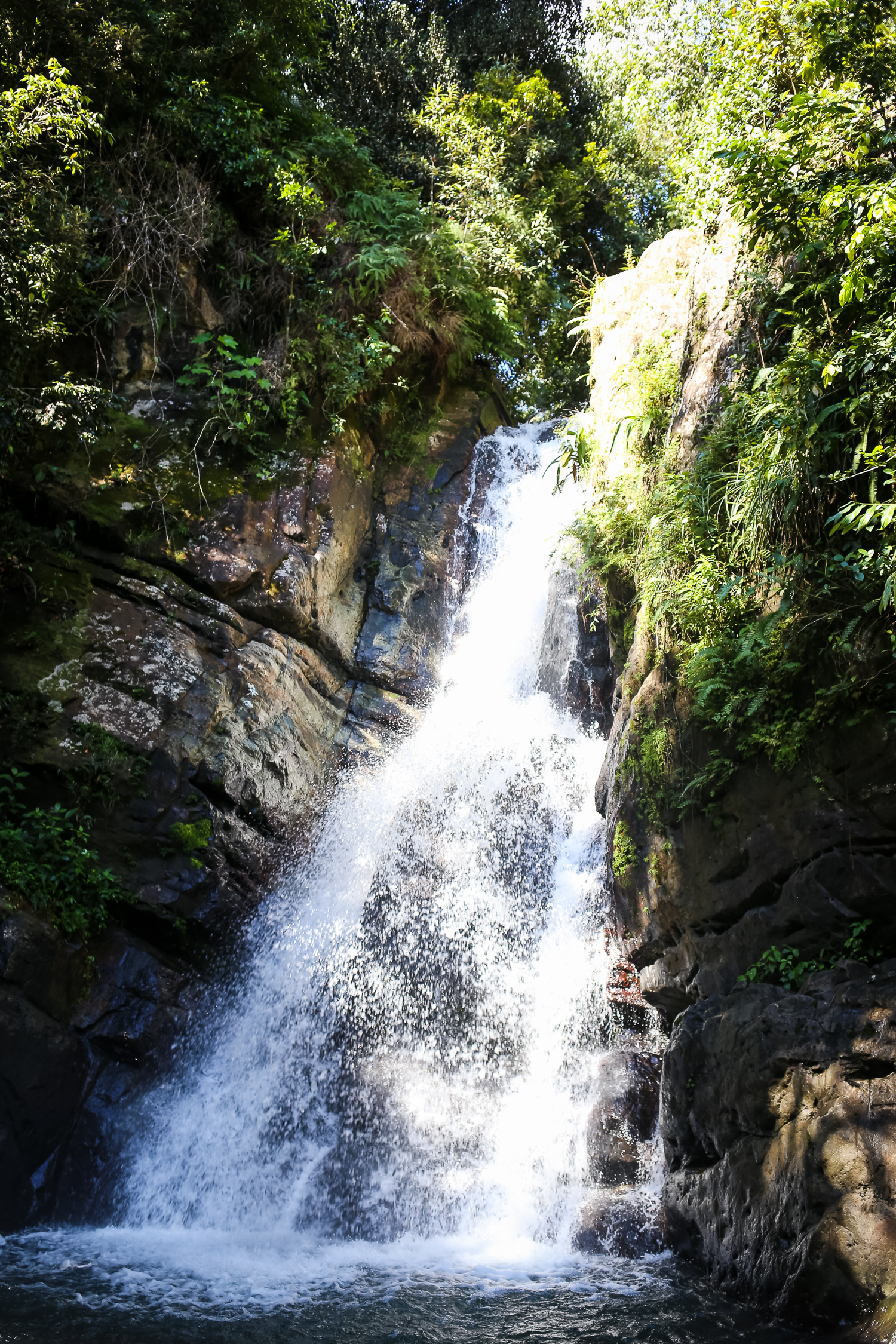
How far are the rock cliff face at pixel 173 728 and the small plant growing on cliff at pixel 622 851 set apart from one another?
355 centimetres

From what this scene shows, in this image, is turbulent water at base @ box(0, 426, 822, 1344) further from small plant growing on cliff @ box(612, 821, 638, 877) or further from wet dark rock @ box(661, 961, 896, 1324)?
small plant growing on cliff @ box(612, 821, 638, 877)

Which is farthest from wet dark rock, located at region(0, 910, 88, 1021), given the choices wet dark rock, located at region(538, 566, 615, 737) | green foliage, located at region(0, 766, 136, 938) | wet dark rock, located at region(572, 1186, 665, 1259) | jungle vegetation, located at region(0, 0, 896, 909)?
wet dark rock, located at region(538, 566, 615, 737)

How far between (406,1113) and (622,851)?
2930mm

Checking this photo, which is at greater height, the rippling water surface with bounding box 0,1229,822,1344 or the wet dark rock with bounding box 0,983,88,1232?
the wet dark rock with bounding box 0,983,88,1232

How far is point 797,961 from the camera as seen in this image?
5266 mm

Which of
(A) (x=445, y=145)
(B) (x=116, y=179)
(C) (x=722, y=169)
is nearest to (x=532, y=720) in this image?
(C) (x=722, y=169)

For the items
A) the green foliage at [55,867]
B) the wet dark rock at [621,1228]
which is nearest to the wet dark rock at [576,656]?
the wet dark rock at [621,1228]

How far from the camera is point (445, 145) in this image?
15.0 meters

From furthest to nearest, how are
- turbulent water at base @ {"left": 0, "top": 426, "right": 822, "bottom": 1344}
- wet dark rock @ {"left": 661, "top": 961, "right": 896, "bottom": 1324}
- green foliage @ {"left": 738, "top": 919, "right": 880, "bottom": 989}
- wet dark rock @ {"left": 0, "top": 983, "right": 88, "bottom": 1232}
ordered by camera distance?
1. wet dark rock @ {"left": 0, "top": 983, "right": 88, "bottom": 1232}
2. green foliage @ {"left": 738, "top": 919, "right": 880, "bottom": 989}
3. turbulent water at base @ {"left": 0, "top": 426, "right": 822, "bottom": 1344}
4. wet dark rock @ {"left": 661, "top": 961, "right": 896, "bottom": 1324}

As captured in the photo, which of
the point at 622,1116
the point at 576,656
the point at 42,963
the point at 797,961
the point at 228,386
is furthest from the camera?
the point at 576,656

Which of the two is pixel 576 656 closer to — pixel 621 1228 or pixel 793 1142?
pixel 621 1228

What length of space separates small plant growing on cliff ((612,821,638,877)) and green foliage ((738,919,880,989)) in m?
1.58

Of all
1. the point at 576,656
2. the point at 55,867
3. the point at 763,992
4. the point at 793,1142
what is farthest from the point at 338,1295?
the point at 576,656

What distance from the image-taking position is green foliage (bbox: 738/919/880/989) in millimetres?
4945
